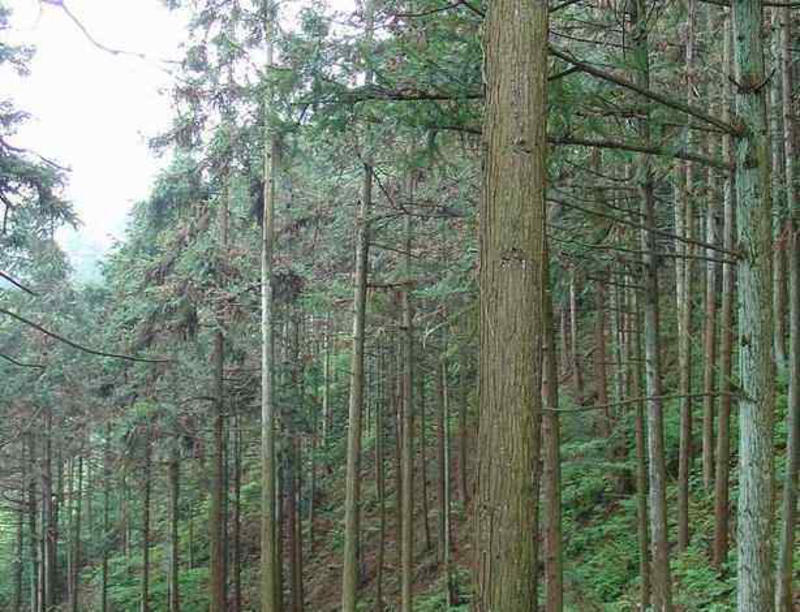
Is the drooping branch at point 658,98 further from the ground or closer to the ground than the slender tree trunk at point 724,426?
further from the ground

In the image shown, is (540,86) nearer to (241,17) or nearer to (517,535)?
(517,535)

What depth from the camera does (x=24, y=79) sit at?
8844mm

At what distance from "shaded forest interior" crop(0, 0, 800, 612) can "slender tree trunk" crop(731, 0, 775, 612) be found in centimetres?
2

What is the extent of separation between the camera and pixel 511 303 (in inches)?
136

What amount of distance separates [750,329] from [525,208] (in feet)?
7.47

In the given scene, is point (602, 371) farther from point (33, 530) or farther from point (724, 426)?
point (33, 530)

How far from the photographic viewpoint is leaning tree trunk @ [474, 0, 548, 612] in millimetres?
3297

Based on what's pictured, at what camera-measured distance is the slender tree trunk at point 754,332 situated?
4805mm

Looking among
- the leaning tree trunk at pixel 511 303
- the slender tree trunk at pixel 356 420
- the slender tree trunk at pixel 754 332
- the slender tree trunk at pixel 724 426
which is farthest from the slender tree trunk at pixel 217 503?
the leaning tree trunk at pixel 511 303

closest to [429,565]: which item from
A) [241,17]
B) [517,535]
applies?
[241,17]

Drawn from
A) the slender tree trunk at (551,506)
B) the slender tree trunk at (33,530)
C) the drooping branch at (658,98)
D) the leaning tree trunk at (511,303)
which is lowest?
the slender tree trunk at (33,530)

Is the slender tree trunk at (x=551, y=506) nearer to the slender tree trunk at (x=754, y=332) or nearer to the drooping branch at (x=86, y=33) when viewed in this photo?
the slender tree trunk at (x=754, y=332)

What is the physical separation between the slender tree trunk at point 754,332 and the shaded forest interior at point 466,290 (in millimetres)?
16

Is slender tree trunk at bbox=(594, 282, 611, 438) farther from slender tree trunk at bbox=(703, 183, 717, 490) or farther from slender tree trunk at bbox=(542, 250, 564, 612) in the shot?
slender tree trunk at bbox=(542, 250, 564, 612)
